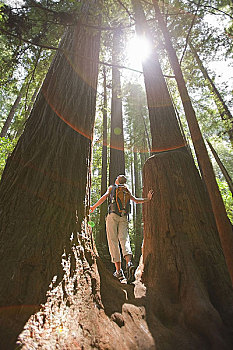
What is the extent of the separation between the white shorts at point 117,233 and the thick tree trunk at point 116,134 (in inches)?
128

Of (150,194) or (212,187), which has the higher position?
(150,194)

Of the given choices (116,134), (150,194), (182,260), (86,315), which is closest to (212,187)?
(182,260)

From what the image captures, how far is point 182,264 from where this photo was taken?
6.67 ft

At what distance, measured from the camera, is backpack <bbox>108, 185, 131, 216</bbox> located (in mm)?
3760

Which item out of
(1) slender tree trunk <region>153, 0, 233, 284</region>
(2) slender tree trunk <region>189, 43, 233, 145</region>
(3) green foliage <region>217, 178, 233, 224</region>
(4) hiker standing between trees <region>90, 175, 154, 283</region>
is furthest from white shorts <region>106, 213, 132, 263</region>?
(3) green foliage <region>217, 178, 233, 224</region>

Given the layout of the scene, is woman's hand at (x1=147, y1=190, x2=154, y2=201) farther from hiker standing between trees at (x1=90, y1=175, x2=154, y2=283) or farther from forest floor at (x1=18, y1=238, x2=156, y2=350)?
forest floor at (x1=18, y1=238, x2=156, y2=350)

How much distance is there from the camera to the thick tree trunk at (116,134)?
7.21 m

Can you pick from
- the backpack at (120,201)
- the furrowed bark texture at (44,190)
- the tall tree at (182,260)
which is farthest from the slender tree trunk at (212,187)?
the backpack at (120,201)

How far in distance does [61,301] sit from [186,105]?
2.32 metres

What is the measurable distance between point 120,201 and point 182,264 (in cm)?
190

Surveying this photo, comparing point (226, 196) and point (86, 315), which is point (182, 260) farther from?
point (226, 196)

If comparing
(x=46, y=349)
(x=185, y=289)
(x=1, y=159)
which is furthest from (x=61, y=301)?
(x=1, y=159)

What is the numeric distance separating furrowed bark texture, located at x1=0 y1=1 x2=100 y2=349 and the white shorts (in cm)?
164

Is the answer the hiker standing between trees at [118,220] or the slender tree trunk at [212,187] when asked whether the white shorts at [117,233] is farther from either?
the slender tree trunk at [212,187]
